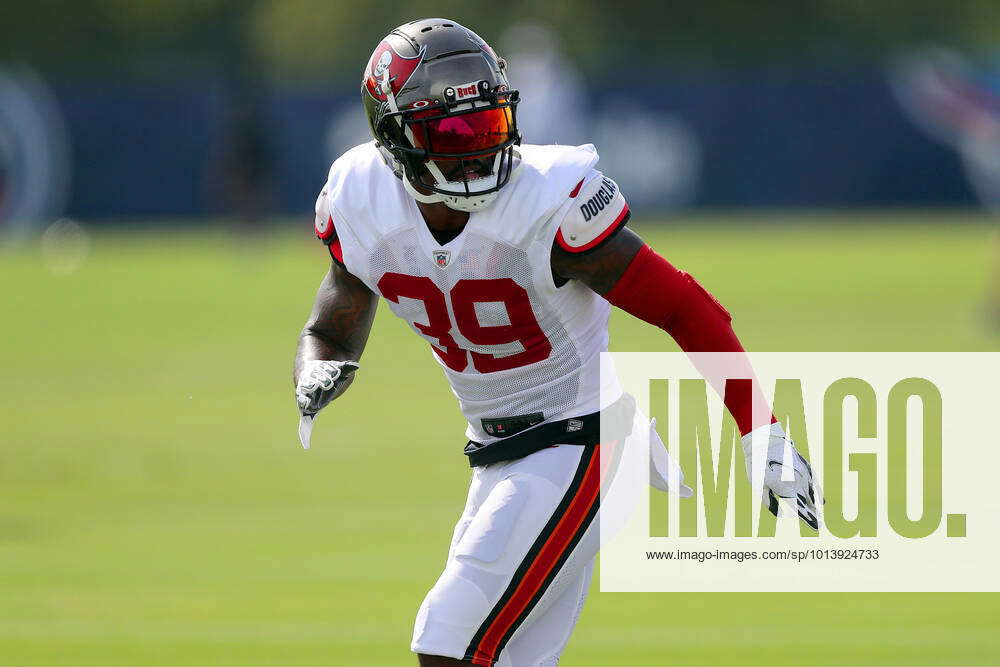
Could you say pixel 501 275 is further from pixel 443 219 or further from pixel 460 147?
Result: pixel 460 147

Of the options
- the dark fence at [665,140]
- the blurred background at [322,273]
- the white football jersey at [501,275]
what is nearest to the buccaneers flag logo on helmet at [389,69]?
the white football jersey at [501,275]

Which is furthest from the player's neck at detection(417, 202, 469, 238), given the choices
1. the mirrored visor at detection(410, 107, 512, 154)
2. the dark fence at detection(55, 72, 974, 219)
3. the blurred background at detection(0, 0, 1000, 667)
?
the dark fence at detection(55, 72, 974, 219)

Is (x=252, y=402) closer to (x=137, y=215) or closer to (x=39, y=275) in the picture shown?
(x=39, y=275)

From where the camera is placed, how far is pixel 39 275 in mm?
21703

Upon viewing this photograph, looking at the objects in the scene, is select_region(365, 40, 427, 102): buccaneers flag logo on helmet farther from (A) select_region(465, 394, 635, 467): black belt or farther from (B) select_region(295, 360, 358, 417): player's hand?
(A) select_region(465, 394, 635, 467): black belt

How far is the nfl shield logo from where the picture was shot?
4.56 meters

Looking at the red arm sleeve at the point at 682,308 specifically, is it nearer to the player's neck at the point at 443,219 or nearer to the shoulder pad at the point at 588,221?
the shoulder pad at the point at 588,221

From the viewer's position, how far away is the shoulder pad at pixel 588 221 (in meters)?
4.47

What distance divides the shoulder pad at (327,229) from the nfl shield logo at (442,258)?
0.35 meters

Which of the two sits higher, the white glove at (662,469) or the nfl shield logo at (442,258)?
the nfl shield logo at (442,258)

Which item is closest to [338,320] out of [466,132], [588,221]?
[466,132]

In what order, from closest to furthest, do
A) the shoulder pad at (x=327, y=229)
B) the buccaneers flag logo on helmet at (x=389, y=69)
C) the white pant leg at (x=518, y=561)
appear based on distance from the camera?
1. the white pant leg at (x=518, y=561)
2. the buccaneers flag logo on helmet at (x=389, y=69)
3. the shoulder pad at (x=327, y=229)

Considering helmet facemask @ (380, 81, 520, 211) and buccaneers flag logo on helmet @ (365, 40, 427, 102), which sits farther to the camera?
buccaneers flag logo on helmet @ (365, 40, 427, 102)

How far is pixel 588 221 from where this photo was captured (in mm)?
4473
